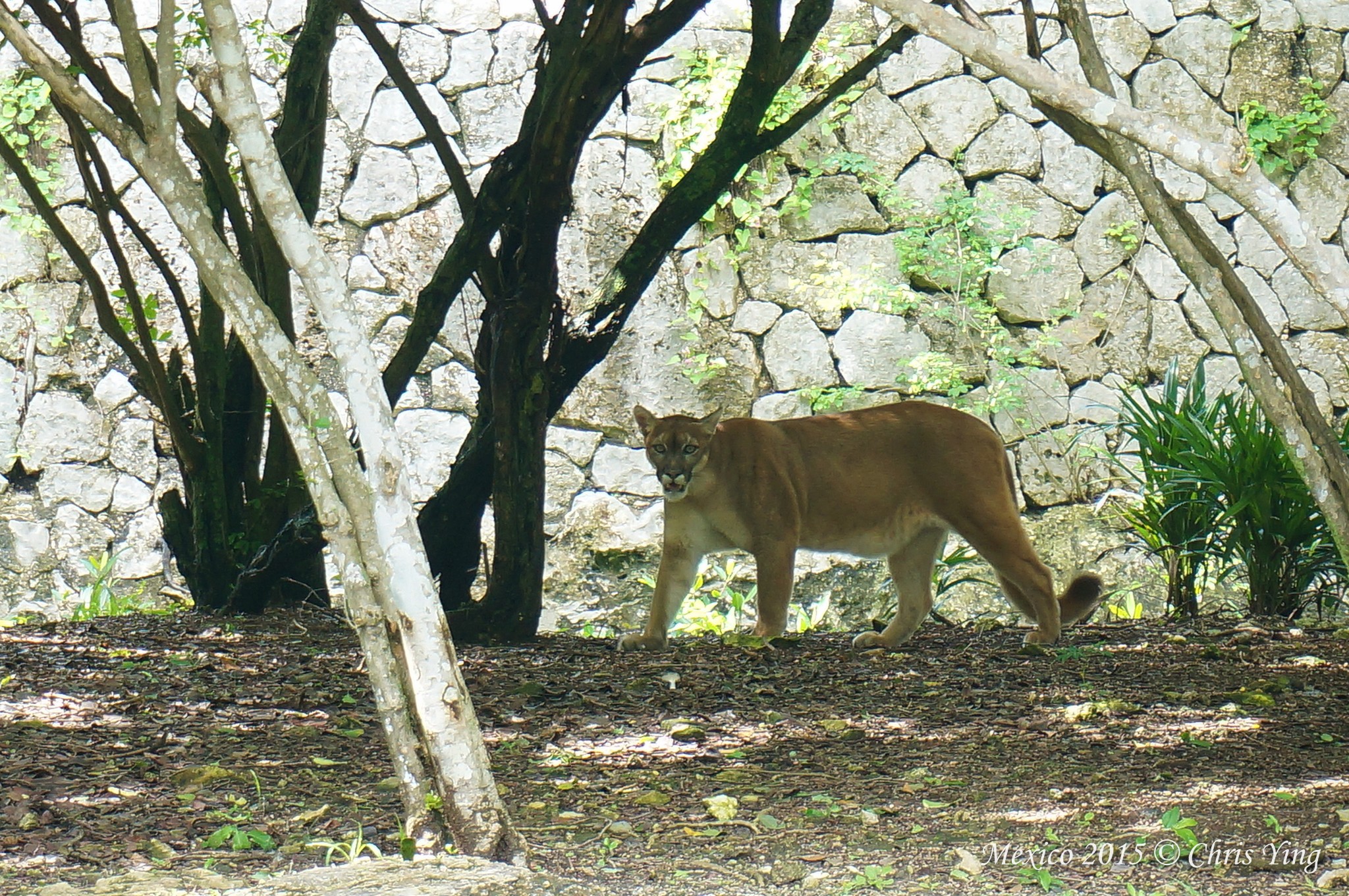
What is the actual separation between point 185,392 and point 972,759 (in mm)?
3625

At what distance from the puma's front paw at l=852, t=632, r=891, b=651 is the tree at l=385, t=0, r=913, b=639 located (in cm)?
129

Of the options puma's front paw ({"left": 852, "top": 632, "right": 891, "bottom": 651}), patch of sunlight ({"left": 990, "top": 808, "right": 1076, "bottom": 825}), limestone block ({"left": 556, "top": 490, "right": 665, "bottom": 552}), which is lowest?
patch of sunlight ({"left": 990, "top": 808, "right": 1076, "bottom": 825})

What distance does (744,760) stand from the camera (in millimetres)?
3582

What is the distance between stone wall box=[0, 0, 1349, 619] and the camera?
26.0 ft

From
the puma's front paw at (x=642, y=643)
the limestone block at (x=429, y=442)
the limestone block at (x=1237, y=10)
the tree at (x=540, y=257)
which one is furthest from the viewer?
the limestone block at (x=1237, y=10)

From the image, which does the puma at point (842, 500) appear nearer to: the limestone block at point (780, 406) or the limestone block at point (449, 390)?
the limestone block at point (780, 406)

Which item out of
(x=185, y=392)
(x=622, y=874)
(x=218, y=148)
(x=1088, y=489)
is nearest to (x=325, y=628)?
(x=185, y=392)

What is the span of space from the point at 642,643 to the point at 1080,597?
1.85 metres

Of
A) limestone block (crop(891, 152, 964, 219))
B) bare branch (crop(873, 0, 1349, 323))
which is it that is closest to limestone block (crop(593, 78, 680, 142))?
limestone block (crop(891, 152, 964, 219))

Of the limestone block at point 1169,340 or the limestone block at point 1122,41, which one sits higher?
the limestone block at point 1122,41

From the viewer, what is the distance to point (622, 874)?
264cm

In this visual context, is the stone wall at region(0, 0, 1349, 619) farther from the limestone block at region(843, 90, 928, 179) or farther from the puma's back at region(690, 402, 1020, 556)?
the puma's back at region(690, 402, 1020, 556)

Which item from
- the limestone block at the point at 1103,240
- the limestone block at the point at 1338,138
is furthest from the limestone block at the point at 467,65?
the limestone block at the point at 1338,138

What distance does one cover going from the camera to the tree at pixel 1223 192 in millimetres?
2508
